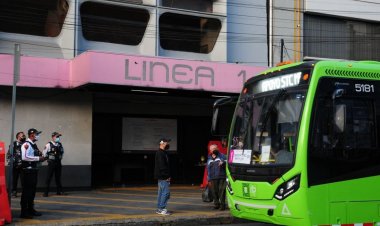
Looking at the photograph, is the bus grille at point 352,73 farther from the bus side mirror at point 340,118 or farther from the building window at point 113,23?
Answer: the building window at point 113,23

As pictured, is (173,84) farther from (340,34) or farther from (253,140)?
(340,34)

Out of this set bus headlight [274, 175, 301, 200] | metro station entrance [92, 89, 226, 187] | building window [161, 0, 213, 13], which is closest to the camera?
bus headlight [274, 175, 301, 200]

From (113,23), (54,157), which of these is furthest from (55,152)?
(113,23)

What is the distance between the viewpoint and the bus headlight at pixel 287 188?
292 inches

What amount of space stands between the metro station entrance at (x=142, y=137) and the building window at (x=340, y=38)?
536 centimetres

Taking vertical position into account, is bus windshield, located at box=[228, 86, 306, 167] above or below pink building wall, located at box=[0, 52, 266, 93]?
below

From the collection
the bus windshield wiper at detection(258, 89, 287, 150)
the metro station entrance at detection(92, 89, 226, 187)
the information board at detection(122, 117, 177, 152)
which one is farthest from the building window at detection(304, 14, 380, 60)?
the bus windshield wiper at detection(258, 89, 287, 150)

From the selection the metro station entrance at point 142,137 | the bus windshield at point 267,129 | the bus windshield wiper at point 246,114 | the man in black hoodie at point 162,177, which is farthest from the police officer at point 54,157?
the bus windshield wiper at point 246,114

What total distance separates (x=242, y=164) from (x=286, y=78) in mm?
1644

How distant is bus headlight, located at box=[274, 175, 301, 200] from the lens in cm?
741

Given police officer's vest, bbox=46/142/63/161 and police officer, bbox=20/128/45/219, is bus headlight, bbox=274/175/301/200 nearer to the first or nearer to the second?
police officer, bbox=20/128/45/219

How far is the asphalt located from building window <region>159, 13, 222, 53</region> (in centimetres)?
558

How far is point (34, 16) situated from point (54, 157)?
476cm

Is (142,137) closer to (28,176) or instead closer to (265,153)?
(28,176)
